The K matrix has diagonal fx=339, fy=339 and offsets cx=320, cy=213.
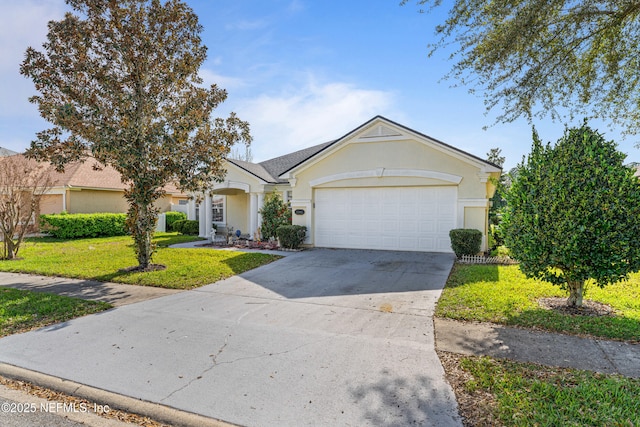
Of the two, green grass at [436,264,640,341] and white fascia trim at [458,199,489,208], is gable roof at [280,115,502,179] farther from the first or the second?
green grass at [436,264,640,341]

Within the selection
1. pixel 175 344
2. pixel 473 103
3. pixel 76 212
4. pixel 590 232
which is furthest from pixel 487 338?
pixel 76 212

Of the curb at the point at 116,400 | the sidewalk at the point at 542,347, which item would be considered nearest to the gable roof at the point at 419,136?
the sidewalk at the point at 542,347

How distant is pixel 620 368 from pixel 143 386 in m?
5.32

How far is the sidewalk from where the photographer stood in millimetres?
4016

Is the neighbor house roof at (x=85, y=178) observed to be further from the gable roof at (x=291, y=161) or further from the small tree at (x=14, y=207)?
the small tree at (x=14, y=207)

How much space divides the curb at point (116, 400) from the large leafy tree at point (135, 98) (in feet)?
17.7

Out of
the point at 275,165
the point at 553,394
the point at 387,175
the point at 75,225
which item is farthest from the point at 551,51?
the point at 75,225

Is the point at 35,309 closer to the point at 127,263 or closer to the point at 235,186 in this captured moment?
the point at 127,263

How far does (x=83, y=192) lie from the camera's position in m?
20.3

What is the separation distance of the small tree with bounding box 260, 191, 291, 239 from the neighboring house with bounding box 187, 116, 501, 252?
0.77 m

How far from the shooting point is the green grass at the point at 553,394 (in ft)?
9.56

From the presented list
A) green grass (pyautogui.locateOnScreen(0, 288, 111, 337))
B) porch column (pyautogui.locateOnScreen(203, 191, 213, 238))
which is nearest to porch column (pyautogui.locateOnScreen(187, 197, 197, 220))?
porch column (pyautogui.locateOnScreen(203, 191, 213, 238))

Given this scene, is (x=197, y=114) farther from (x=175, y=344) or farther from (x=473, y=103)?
(x=473, y=103)

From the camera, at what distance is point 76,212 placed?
19.9m
